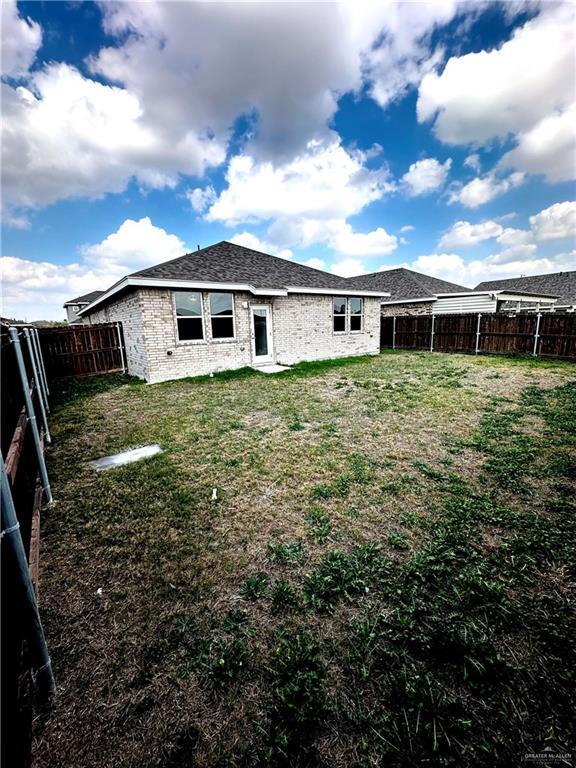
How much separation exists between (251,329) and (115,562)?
32.2ft

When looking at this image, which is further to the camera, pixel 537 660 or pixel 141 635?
pixel 141 635

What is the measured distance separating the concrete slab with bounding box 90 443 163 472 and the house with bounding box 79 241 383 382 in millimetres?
5469

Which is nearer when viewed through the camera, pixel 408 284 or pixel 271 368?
pixel 271 368

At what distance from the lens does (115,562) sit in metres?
2.65

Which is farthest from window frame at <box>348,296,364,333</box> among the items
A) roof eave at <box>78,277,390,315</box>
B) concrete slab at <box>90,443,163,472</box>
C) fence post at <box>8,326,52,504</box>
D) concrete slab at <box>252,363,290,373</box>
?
fence post at <box>8,326,52,504</box>

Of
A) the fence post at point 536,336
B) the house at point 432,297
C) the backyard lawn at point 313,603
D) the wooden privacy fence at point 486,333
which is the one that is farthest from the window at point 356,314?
the backyard lawn at point 313,603

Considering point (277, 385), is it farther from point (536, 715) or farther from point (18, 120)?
point (18, 120)

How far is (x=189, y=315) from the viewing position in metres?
10.4

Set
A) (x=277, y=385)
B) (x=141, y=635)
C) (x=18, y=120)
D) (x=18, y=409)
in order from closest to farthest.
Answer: (x=141, y=635) < (x=18, y=409) < (x=18, y=120) < (x=277, y=385)

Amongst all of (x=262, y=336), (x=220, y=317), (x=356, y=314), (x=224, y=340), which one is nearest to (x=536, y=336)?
(x=356, y=314)

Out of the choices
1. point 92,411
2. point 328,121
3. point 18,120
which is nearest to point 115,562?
point 92,411

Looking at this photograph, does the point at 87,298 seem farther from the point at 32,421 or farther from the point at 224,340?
the point at 32,421

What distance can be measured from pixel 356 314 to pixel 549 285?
26.4 meters

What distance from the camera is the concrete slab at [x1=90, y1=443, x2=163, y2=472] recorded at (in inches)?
176
